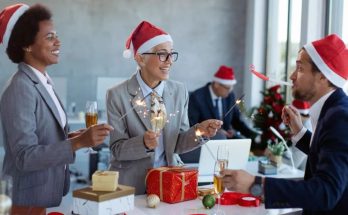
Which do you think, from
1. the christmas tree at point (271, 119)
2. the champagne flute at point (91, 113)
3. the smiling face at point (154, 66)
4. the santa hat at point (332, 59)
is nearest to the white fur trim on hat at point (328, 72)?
the santa hat at point (332, 59)

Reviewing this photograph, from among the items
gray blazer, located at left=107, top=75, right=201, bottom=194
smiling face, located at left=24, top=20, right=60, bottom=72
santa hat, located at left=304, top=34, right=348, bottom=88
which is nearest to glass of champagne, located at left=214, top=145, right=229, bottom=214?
→ gray blazer, located at left=107, top=75, right=201, bottom=194

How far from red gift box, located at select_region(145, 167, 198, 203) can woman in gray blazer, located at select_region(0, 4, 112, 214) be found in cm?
39

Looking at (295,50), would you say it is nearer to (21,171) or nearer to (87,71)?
(87,71)

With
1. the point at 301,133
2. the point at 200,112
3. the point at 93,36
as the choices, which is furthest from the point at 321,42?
the point at 93,36

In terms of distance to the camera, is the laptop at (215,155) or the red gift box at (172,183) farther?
the laptop at (215,155)

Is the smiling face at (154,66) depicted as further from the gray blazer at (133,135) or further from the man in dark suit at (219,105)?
the man in dark suit at (219,105)

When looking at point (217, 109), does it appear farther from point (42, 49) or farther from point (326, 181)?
point (326, 181)

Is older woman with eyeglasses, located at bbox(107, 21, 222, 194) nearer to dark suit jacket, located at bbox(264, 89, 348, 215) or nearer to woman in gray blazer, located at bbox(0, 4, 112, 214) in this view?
woman in gray blazer, located at bbox(0, 4, 112, 214)

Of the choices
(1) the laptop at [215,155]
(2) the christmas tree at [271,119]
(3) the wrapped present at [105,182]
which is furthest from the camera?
(2) the christmas tree at [271,119]

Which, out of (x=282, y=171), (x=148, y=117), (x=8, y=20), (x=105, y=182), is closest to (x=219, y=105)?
(x=282, y=171)

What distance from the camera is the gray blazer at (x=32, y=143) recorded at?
229cm

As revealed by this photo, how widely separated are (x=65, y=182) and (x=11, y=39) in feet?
2.65

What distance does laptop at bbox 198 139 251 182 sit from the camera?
312 cm

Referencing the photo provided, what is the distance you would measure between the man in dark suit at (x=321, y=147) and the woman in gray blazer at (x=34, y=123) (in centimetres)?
83
